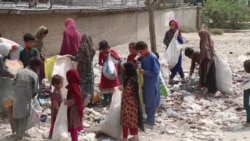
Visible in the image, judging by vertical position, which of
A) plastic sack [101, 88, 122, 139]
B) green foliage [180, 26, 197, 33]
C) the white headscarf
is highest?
the white headscarf

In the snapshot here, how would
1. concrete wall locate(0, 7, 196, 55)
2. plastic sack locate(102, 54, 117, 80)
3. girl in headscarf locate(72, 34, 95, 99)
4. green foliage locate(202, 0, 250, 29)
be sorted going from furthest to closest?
green foliage locate(202, 0, 250, 29) < concrete wall locate(0, 7, 196, 55) < plastic sack locate(102, 54, 117, 80) < girl in headscarf locate(72, 34, 95, 99)

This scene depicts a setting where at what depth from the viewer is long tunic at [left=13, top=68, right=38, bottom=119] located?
669 cm

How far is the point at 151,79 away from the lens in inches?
295

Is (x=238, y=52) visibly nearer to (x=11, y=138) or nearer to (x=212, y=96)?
(x=212, y=96)

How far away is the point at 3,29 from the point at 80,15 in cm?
415

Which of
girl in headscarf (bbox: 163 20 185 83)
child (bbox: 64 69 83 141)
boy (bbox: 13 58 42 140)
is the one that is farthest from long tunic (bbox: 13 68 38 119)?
girl in headscarf (bbox: 163 20 185 83)

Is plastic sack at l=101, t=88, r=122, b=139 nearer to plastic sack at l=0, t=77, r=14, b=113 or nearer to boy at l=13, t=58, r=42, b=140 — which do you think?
boy at l=13, t=58, r=42, b=140

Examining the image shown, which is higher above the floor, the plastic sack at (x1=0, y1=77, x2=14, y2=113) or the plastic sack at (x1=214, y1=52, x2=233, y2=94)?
the plastic sack at (x1=0, y1=77, x2=14, y2=113)

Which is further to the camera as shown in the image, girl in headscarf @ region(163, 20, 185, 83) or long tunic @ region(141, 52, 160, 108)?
girl in headscarf @ region(163, 20, 185, 83)

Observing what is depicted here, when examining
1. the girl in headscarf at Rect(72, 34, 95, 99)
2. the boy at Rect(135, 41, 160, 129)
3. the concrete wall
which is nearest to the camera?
the boy at Rect(135, 41, 160, 129)

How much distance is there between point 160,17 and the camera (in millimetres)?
24797

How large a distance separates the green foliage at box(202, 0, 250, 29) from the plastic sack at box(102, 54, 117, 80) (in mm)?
24478

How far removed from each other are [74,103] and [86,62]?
1.60 metres

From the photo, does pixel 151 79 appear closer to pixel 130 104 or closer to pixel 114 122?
pixel 130 104
